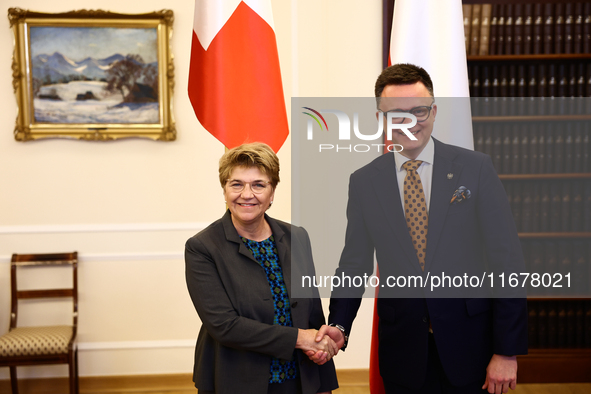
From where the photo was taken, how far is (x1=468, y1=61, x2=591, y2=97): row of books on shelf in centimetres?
321

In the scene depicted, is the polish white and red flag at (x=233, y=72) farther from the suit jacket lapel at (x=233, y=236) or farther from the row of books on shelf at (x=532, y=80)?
the row of books on shelf at (x=532, y=80)

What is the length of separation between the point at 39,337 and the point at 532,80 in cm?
356

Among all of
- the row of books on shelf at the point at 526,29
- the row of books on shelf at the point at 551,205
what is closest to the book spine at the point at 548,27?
the row of books on shelf at the point at 526,29

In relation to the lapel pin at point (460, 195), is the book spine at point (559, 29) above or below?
above

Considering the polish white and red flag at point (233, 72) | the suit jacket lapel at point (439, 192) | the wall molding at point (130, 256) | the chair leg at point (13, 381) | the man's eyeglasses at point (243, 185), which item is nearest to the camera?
the suit jacket lapel at point (439, 192)

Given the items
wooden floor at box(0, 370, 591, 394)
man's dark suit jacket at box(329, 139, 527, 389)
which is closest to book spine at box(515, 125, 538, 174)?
wooden floor at box(0, 370, 591, 394)

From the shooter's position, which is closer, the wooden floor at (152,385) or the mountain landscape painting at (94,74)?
the mountain landscape painting at (94,74)

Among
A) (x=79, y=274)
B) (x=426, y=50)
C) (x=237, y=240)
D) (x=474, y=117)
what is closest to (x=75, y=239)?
(x=79, y=274)

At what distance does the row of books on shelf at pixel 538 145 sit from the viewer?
10.6 feet

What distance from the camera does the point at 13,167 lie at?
330 cm

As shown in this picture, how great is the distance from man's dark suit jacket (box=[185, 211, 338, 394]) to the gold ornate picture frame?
200 centimetres

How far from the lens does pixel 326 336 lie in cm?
157

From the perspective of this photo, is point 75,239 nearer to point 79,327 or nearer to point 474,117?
point 79,327

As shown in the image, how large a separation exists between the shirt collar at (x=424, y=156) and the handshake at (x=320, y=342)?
0.58 m
